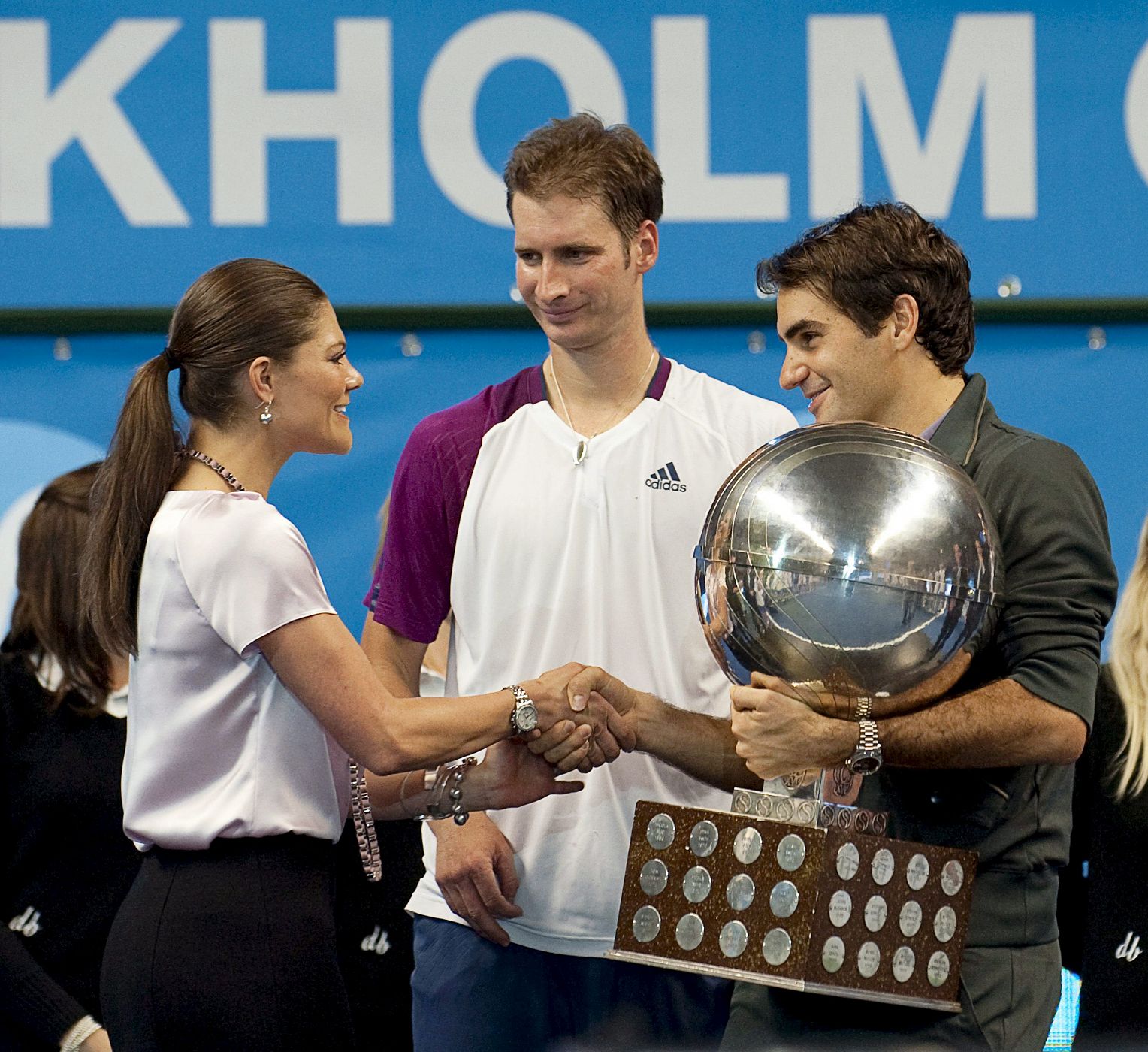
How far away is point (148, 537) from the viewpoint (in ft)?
7.69

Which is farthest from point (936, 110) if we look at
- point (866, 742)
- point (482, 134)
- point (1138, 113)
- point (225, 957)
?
point (225, 957)

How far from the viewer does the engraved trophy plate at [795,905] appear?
203 cm

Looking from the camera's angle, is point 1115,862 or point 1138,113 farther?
point 1138,113

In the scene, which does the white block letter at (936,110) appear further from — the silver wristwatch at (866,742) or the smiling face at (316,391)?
the silver wristwatch at (866,742)

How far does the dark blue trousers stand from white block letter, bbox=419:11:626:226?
6.27ft

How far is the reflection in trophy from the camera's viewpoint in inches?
78.7

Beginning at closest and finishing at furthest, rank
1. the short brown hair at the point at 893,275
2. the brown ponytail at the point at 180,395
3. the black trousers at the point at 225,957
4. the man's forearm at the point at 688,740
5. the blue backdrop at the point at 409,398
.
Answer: the black trousers at the point at 225,957 < the brown ponytail at the point at 180,395 < the short brown hair at the point at 893,275 < the man's forearm at the point at 688,740 < the blue backdrop at the point at 409,398

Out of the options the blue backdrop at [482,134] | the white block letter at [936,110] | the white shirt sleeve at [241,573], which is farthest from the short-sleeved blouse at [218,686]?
the white block letter at [936,110]

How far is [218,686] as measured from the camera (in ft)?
7.57

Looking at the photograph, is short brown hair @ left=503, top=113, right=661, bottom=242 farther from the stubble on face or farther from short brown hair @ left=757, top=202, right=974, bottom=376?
short brown hair @ left=757, top=202, right=974, bottom=376

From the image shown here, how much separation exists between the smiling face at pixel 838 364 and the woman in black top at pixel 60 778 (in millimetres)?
1582

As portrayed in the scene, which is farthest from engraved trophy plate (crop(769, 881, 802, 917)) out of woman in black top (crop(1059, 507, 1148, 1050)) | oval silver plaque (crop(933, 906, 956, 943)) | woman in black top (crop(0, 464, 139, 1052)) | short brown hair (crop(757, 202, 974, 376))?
woman in black top (crop(0, 464, 139, 1052))

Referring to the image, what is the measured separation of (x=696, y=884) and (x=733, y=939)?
0.09m

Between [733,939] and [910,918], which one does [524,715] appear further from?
[910,918]
